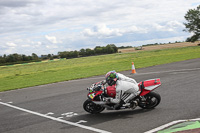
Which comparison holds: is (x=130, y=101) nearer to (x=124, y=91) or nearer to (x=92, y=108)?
(x=124, y=91)

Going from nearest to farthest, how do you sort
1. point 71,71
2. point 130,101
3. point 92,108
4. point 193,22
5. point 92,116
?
point 130,101
point 92,116
point 92,108
point 71,71
point 193,22

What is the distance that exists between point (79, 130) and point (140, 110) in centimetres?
240

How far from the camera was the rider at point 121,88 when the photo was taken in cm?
720

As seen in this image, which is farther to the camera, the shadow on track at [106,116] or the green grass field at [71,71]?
the green grass field at [71,71]

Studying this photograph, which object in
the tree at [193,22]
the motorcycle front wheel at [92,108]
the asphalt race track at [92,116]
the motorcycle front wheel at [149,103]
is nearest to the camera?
the asphalt race track at [92,116]

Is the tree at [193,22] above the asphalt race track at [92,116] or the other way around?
above

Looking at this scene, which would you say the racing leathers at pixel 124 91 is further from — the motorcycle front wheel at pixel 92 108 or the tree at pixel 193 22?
the tree at pixel 193 22

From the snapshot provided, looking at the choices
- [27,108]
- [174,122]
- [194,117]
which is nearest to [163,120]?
[174,122]

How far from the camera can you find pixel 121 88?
7.21 m

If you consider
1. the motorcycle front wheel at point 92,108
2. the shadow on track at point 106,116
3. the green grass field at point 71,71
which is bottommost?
the shadow on track at point 106,116

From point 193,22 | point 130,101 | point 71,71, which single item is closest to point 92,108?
point 130,101

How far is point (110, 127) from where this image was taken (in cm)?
627

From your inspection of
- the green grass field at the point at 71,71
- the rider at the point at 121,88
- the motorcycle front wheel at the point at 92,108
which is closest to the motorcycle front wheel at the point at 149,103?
the rider at the point at 121,88

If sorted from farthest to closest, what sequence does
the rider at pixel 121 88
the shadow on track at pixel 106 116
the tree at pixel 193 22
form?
the tree at pixel 193 22 → the rider at pixel 121 88 → the shadow on track at pixel 106 116
